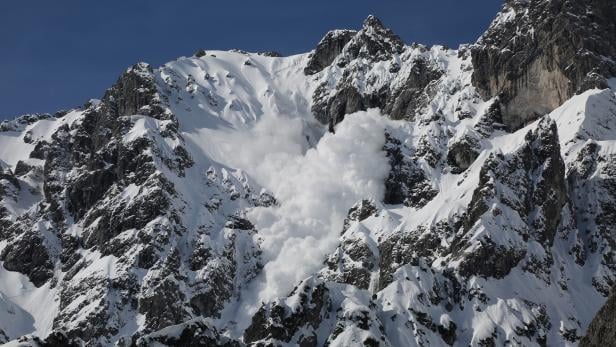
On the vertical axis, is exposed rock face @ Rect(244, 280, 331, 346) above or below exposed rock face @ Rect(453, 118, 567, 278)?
below

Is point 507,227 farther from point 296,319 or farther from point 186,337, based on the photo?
point 186,337

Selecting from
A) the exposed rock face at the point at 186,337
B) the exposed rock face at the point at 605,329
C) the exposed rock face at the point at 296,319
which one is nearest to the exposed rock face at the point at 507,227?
the exposed rock face at the point at 296,319

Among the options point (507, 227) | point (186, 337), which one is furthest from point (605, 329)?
point (507, 227)

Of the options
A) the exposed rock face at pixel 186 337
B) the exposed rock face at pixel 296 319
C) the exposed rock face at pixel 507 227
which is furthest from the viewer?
the exposed rock face at pixel 507 227

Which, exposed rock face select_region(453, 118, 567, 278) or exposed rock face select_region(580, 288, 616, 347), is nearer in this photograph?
exposed rock face select_region(580, 288, 616, 347)

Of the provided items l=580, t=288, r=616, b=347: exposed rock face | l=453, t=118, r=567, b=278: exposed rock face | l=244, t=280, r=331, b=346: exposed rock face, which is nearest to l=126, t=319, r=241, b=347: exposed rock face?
l=244, t=280, r=331, b=346: exposed rock face

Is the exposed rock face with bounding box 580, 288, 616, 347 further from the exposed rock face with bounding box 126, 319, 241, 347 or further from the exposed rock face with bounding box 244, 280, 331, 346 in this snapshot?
the exposed rock face with bounding box 244, 280, 331, 346

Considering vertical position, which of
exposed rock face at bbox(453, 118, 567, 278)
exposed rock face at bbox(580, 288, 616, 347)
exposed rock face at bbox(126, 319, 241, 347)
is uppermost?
exposed rock face at bbox(453, 118, 567, 278)

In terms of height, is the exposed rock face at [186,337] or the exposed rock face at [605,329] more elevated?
the exposed rock face at [186,337]

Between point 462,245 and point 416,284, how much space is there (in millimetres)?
19947

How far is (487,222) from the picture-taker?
192m

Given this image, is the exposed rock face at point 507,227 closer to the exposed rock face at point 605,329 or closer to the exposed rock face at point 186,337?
the exposed rock face at point 186,337

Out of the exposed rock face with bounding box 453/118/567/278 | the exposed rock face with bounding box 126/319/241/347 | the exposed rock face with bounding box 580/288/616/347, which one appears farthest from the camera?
the exposed rock face with bounding box 453/118/567/278

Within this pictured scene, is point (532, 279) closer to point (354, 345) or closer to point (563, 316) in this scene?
point (563, 316)
